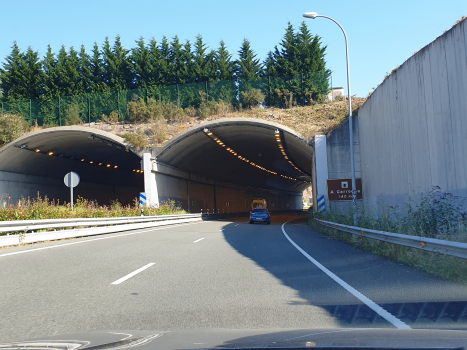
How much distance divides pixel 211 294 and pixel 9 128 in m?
35.7

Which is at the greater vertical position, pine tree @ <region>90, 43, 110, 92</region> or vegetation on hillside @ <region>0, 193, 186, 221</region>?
pine tree @ <region>90, 43, 110, 92</region>

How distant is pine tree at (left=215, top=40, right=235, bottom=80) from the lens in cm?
4772

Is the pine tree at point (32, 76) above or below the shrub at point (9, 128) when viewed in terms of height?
above

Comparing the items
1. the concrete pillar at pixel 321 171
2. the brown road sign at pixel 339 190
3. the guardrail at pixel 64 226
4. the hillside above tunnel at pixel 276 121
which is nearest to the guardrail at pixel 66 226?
the guardrail at pixel 64 226

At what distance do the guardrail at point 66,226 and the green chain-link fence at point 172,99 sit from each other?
46.6 ft

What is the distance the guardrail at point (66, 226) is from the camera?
555 inches

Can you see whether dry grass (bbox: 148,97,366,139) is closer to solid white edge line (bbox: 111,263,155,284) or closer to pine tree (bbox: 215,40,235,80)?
pine tree (bbox: 215,40,235,80)

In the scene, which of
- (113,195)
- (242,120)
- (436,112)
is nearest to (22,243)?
(436,112)

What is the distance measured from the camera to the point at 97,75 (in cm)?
4916

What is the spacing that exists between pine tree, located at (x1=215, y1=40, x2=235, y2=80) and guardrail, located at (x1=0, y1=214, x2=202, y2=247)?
71.4 ft

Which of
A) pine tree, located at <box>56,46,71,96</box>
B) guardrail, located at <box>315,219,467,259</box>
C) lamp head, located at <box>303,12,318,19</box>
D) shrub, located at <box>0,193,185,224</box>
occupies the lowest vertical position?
guardrail, located at <box>315,219,467,259</box>

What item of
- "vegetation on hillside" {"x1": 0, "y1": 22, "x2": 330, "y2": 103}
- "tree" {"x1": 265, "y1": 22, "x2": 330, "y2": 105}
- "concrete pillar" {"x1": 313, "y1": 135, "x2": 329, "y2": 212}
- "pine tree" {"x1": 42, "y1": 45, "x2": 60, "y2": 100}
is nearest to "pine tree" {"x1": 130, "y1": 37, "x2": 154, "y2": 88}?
"vegetation on hillside" {"x1": 0, "y1": 22, "x2": 330, "y2": 103}

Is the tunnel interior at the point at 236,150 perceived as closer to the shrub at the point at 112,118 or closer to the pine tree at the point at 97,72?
the shrub at the point at 112,118

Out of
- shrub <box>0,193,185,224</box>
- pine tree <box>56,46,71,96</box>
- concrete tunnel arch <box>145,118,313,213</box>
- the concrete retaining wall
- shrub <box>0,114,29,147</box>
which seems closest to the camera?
the concrete retaining wall
